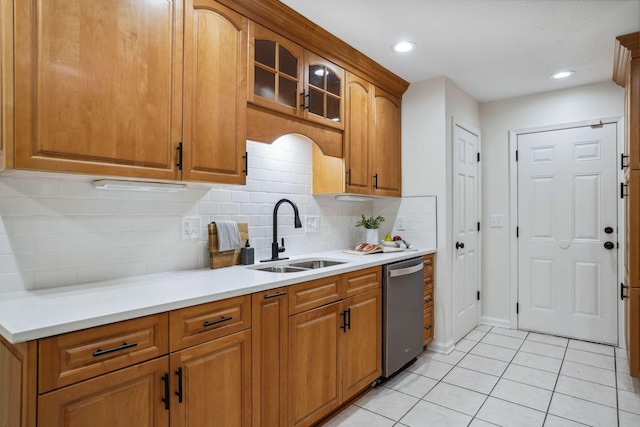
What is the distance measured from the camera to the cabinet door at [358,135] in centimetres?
283

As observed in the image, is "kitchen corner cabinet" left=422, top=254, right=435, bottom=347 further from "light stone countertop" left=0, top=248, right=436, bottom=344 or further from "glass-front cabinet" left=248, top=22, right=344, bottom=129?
"glass-front cabinet" left=248, top=22, right=344, bottom=129

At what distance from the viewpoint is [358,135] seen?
294 cm

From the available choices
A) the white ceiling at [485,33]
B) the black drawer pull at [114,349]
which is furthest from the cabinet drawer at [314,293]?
the white ceiling at [485,33]

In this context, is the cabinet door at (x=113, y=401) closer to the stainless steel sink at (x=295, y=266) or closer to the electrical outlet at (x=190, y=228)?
the electrical outlet at (x=190, y=228)

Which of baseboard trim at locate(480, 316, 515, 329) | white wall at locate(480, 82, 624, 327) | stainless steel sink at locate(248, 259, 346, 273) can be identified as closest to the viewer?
stainless steel sink at locate(248, 259, 346, 273)

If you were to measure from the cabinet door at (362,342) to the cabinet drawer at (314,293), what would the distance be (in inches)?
5.5

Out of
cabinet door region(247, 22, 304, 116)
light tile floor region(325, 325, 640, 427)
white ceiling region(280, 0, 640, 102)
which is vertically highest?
white ceiling region(280, 0, 640, 102)

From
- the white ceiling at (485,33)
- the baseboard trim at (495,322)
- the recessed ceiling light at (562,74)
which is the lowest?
the baseboard trim at (495,322)

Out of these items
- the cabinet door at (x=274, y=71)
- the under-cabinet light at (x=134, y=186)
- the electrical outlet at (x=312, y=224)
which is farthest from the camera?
the electrical outlet at (x=312, y=224)

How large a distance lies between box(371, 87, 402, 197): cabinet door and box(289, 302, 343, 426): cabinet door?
1.39 m

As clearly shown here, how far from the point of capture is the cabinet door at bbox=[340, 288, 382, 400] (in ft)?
7.42

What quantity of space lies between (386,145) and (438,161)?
19.2 inches

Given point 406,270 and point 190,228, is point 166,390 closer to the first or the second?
point 190,228

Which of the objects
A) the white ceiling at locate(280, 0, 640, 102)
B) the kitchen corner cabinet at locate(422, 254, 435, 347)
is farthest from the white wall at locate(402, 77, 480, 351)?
the white ceiling at locate(280, 0, 640, 102)
